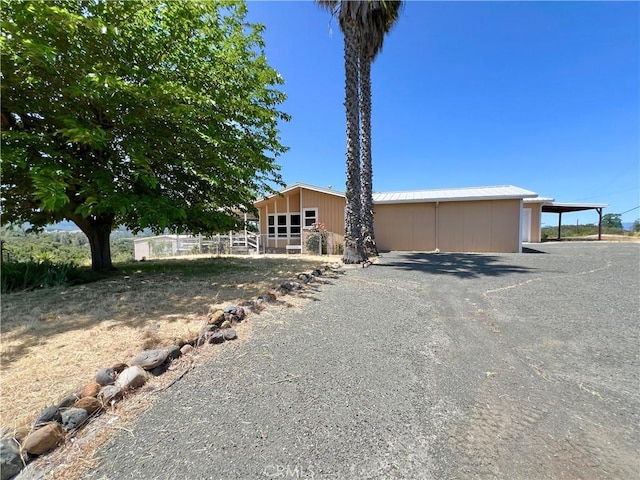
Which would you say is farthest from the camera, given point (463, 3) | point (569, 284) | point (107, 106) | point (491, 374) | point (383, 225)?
point (383, 225)

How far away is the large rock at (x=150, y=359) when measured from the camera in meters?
2.53

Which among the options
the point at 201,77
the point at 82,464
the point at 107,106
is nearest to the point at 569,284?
the point at 82,464

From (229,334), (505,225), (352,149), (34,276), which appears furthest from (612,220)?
(34,276)

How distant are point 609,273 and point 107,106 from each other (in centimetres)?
1251

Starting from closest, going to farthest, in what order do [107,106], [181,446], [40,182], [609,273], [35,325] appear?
[181,446], [35,325], [40,182], [107,106], [609,273]

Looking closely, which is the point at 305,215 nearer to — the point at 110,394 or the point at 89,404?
the point at 110,394

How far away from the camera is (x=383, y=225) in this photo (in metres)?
14.4

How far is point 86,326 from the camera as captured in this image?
142 inches

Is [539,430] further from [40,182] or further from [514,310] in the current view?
[40,182]

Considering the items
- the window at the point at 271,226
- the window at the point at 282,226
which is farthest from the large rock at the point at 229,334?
the window at the point at 271,226

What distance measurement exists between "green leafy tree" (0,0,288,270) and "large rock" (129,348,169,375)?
3.19 m

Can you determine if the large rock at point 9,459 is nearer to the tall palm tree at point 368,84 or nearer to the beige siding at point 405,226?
the tall palm tree at point 368,84

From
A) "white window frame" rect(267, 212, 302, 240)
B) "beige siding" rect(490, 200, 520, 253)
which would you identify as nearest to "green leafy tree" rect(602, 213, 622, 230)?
"beige siding" rect(490, 200, 520, 253)

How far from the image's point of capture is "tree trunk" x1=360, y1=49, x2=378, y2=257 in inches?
426
